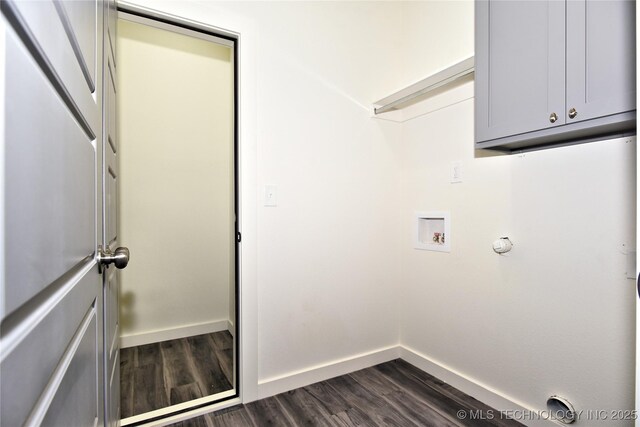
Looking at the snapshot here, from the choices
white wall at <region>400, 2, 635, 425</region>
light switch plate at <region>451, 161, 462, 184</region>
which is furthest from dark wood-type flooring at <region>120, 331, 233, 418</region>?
light switch plate at <region>451, 161, 462, 184</region>

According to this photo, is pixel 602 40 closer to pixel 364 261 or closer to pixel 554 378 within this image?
pixel 554 378

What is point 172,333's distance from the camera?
2.81 m

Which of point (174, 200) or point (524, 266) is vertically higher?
point (174, 200)

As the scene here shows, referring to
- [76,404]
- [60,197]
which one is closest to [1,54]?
[60,197]

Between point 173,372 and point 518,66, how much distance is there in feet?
8.73

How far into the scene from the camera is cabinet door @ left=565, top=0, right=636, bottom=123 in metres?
1.11

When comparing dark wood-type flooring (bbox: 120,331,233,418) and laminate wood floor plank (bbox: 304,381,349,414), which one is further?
dark wood-type flooring (bbox: 120,331,233,418)

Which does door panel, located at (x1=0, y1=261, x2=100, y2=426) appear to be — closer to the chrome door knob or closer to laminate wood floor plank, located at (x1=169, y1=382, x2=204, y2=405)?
the chrome door knob

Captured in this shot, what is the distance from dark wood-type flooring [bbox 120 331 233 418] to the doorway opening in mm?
15

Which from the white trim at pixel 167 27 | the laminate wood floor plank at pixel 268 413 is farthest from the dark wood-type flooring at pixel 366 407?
the white trim at pixel 167 27

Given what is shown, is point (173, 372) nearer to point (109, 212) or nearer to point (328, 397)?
point (328, 397)

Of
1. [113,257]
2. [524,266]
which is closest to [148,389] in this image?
[113,257]

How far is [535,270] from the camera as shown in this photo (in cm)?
162

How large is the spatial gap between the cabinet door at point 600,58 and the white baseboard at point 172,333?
2911mm
